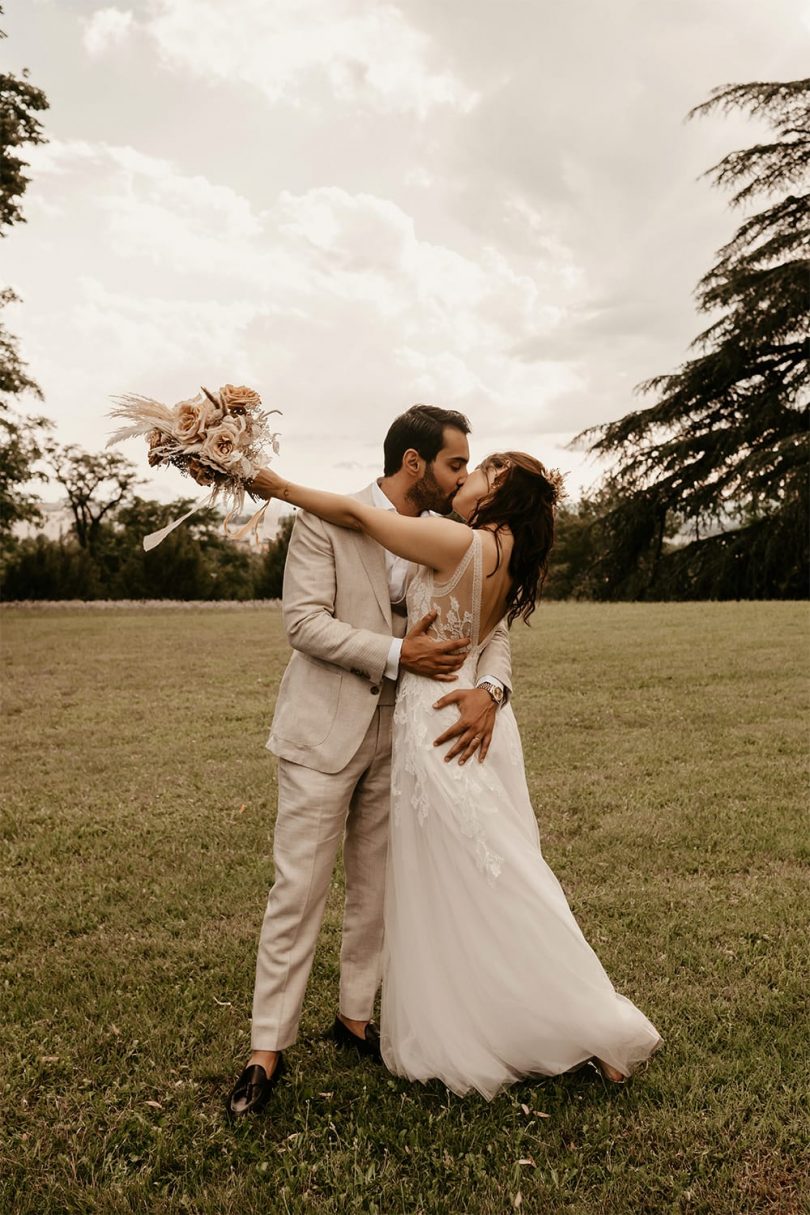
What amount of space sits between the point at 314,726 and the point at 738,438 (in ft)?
81.5

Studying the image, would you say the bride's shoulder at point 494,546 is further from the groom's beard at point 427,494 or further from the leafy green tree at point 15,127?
the leafy green tree at point 15,127

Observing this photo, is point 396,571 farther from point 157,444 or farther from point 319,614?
point 157,444

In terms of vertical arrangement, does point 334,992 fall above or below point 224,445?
below

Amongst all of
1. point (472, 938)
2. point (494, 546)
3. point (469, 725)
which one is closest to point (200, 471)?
point (494, 546)

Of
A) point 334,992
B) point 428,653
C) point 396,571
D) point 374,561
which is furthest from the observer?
point 334,992

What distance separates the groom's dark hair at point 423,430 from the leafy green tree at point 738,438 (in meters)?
21.8

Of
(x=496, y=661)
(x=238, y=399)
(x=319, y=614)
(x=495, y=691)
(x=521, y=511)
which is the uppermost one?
(x=238, y=399)

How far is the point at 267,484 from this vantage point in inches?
129

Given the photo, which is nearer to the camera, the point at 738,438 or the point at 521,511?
the point at 521,511

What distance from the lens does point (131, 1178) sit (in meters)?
3.08

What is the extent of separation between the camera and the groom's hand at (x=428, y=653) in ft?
11.4

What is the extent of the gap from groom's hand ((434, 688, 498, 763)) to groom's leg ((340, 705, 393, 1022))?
12.3 inches

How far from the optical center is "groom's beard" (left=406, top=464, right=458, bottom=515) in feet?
11.7

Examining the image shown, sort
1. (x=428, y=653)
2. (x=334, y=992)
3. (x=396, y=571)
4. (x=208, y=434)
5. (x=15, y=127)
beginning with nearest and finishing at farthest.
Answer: (x=208, y=434) → (x=428, y=653) → (x=396, y=571) → (x=334, y=992) → (x=15, y=127)
